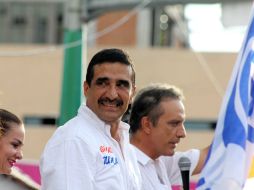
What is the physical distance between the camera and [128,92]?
4336mm

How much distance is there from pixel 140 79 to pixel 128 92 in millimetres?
17263

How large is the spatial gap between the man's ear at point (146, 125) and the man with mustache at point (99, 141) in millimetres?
793

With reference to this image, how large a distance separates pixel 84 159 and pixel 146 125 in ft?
4.23

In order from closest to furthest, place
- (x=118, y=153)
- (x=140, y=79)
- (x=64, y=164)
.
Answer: (x=64, y=164), (x=118, y=153), (x=140, y=79)

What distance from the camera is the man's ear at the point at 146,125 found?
5.30 m

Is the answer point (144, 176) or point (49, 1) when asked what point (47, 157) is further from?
point (49, 1)

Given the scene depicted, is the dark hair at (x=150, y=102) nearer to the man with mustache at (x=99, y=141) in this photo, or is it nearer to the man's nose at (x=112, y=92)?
the man with mustache at (x=99, y=141)

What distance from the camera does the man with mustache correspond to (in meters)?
4.02

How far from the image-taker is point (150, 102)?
531cm

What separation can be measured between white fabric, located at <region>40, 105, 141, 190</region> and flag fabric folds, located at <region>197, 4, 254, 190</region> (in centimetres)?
42

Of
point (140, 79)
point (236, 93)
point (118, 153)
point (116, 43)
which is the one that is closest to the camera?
point (118, 153)

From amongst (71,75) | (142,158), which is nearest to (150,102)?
(142,158)

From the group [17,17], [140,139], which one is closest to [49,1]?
[17,17]

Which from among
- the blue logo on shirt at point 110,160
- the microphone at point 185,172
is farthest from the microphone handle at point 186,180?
the blue logo on shirt at point 110,160
